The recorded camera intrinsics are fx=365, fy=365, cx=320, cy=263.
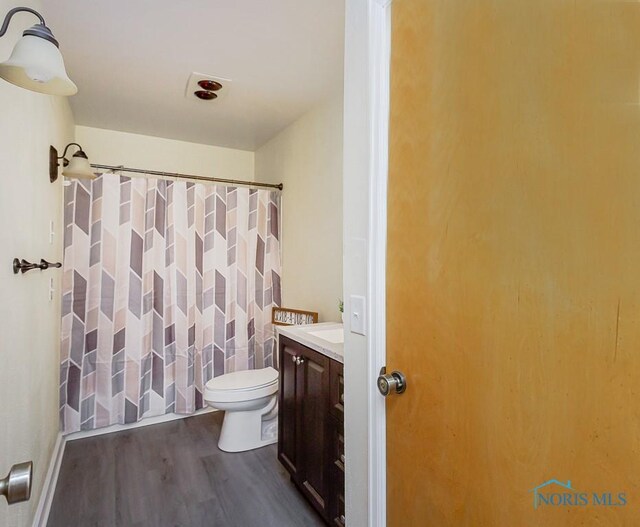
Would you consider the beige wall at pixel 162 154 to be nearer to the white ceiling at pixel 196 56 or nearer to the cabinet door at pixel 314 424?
the white ceiling at pixel 196 56

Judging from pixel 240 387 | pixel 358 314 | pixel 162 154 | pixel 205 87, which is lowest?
pixel 240 387

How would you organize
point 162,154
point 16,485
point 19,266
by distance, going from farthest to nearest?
point 162,154 < point 19,266 < point 16,485

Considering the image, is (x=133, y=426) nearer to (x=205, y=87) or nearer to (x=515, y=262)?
(x=205, y=87)

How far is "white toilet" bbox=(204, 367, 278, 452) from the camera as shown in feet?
7.51

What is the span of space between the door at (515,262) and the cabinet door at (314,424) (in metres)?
0.65

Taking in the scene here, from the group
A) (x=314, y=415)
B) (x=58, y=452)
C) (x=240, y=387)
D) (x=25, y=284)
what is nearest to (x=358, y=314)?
(x=314, y=415)

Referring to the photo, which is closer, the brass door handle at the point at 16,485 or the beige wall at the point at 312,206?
the brass door handle at the point at 16,485

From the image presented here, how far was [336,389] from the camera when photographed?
4.97ft

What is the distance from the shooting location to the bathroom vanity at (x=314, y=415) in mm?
1526

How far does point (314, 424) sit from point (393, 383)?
2.90 feet

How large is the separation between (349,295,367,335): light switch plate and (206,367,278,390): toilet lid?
1422mm

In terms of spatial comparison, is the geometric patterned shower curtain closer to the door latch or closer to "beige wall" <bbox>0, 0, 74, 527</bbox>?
"beige wall" <bbox>0, 0, 74, 527</bbox>

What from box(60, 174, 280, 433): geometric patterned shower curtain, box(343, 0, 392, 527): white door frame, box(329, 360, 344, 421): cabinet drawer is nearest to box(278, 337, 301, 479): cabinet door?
box(329, 360, 344, 421): cabinet drawer

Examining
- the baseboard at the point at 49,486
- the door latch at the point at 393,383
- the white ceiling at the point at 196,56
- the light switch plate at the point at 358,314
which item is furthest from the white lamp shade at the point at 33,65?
the baseboard at the point at 49,486
